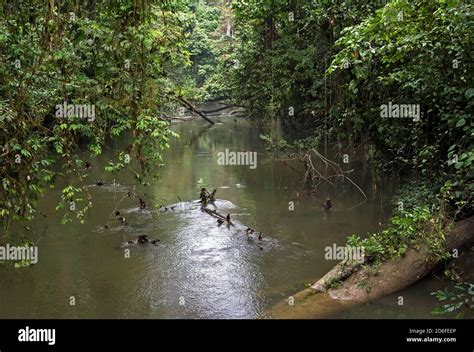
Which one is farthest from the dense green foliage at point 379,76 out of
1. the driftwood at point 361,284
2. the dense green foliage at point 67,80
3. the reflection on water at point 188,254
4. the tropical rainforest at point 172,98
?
the dense green foliage at point 67,80

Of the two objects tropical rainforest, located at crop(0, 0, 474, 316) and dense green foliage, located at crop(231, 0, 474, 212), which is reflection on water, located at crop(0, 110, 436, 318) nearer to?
tropical rainforest, located at crop(0, 0, 474, 316)

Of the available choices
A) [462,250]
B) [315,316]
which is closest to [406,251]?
[462,250]

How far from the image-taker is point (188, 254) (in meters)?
8.22

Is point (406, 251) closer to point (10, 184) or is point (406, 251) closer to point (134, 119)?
point (134, 119)

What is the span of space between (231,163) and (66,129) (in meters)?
11.8

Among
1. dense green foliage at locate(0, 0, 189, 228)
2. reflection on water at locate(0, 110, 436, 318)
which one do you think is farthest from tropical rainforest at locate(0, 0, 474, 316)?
reflection on water at locate(0, 110, 436, 318)

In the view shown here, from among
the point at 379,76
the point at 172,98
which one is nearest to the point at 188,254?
the point at 172,98

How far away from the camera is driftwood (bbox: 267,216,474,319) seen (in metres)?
6.06

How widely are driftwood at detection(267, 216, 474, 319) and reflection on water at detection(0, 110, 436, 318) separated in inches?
17.7

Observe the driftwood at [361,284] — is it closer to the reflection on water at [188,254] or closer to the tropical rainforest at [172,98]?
the tropical rainforest at [172,98]

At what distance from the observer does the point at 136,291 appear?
22.5ft

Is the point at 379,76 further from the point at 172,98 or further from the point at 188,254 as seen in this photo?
the point at 188,254

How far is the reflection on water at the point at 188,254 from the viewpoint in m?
6.50

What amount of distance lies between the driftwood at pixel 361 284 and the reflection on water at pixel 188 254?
1.48ft
